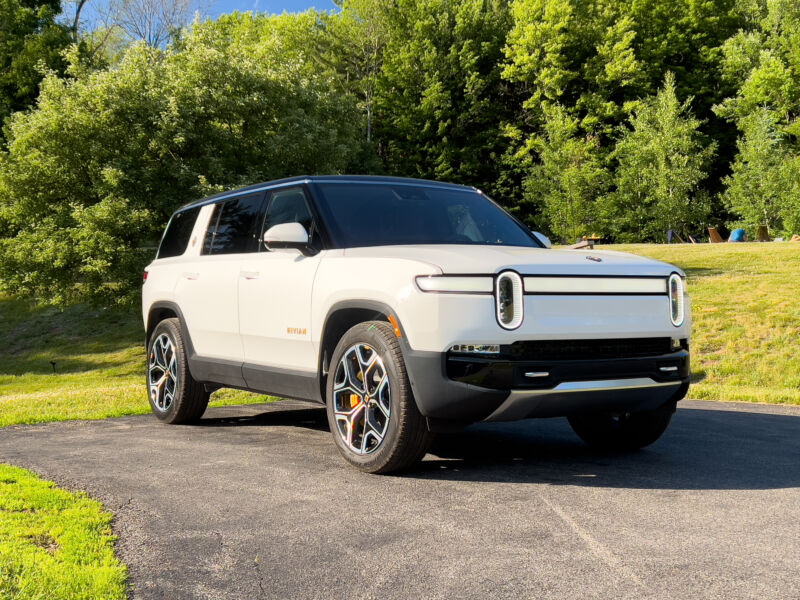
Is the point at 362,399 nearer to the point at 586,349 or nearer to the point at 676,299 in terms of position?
the point at 586,349

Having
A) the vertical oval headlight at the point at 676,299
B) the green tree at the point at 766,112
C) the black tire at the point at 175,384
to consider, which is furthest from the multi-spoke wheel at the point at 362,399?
the green tree at the point at 766,112

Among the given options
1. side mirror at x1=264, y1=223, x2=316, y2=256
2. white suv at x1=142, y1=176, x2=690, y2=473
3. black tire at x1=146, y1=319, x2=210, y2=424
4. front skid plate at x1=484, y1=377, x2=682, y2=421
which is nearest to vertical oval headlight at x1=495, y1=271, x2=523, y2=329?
white suv at x1=142, y1=176, x2=690, y2=473

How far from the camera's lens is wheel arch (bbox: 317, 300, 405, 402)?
513 centimetres

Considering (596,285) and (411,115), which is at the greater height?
(411,115)

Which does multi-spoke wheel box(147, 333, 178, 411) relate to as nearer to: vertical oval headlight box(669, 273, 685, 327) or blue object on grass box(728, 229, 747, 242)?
vertical oval headlight box(669, 273, 685, 327)

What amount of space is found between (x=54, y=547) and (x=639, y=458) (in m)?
3.83

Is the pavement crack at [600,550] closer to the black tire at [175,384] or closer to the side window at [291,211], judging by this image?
the side window at [291,211]

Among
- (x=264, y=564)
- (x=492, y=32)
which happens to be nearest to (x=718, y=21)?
(x=492, y=32)

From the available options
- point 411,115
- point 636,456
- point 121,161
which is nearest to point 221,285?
point 636,456

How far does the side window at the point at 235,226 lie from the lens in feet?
22.2

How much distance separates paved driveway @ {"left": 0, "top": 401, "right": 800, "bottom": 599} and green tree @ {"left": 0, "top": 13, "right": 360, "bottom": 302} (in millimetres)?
17593

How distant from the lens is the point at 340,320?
549cm

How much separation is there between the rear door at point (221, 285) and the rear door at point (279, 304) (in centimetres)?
17

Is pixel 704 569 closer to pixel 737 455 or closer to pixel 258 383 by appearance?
pixel 737 455
